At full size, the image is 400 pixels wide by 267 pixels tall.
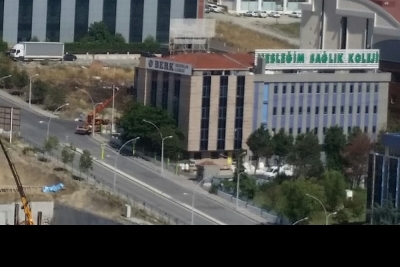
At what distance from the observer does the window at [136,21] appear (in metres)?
10.8

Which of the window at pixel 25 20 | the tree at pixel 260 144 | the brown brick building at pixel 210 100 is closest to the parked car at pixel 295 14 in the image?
the window at pixel 25 20

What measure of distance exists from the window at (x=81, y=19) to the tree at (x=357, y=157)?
362 centimetres

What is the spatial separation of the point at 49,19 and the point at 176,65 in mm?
2797

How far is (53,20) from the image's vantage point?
1061cm

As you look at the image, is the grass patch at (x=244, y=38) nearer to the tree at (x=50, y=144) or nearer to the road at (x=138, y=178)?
the road at (x=138, y=178)

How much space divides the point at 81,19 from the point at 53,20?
1.10 ft

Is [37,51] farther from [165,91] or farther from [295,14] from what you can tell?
[295,14]

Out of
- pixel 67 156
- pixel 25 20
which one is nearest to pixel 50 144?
pixel 67 156

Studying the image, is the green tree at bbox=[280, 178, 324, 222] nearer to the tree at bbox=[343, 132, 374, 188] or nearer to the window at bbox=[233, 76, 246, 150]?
the tree at bbox=[343, 132, 374, 188]

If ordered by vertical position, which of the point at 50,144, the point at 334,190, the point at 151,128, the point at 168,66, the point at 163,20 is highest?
the point at 163,20
